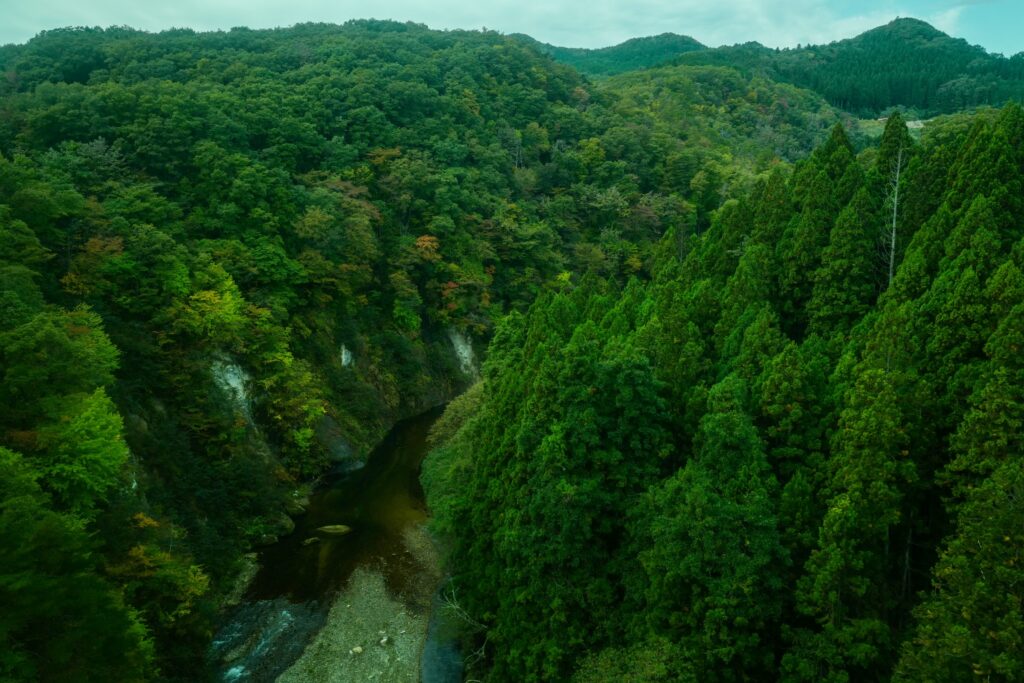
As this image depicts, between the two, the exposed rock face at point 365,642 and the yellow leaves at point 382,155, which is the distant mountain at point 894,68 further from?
the exposed rock face at point 365,642

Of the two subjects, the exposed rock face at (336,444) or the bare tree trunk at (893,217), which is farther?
the exposed rock face at (336,444)

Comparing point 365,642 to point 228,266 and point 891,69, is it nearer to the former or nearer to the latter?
point 228,266

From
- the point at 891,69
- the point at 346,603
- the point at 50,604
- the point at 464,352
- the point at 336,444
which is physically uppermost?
the point at 891,69

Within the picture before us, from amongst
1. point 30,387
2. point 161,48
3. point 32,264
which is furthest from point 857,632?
point 161,48

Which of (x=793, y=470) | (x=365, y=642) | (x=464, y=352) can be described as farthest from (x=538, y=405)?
(x=464, y=352)

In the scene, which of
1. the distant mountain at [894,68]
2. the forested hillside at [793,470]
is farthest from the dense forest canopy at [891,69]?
the forested hillside at [793,470]

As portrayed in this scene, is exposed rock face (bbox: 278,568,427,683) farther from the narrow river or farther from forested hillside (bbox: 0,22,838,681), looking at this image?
forested hillside (bbox: 0,22,838,681)

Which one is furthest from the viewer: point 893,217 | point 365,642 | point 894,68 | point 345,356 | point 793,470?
point 894,68
